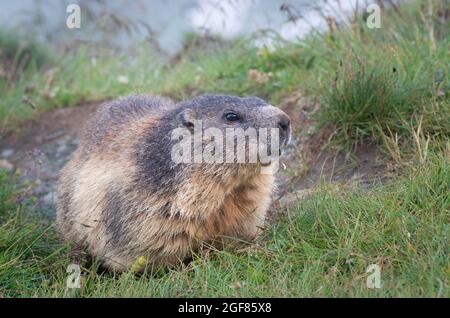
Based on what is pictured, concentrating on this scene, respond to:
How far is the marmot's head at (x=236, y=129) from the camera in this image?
4.71 m

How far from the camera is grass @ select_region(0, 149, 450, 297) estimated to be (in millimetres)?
4145

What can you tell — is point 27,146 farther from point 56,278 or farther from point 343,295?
point 343,295

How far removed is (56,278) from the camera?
5.09 meters

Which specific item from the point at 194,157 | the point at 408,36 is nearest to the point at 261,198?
the point at 194,157

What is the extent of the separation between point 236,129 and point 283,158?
1869 mm

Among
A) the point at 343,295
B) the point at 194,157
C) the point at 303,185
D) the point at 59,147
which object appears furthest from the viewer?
the point at 59,147

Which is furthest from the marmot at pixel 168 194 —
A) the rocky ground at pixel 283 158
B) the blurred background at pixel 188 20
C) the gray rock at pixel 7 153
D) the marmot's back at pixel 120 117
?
the gray rock at pixel 7 153

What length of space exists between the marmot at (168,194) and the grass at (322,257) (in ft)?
0.63

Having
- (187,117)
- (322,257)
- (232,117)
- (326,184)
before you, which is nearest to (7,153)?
(187,117)

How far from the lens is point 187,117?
4953 mm

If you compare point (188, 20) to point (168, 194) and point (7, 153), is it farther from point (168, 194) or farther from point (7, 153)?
point (168, 194)

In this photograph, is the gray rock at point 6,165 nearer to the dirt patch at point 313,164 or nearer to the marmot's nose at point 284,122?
the dirt patch at point 313,164

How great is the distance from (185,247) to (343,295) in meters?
1.37

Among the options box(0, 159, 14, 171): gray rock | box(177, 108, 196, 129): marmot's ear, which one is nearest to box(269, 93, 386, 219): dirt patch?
box(177, 108, 196, 129): marmot's ear
